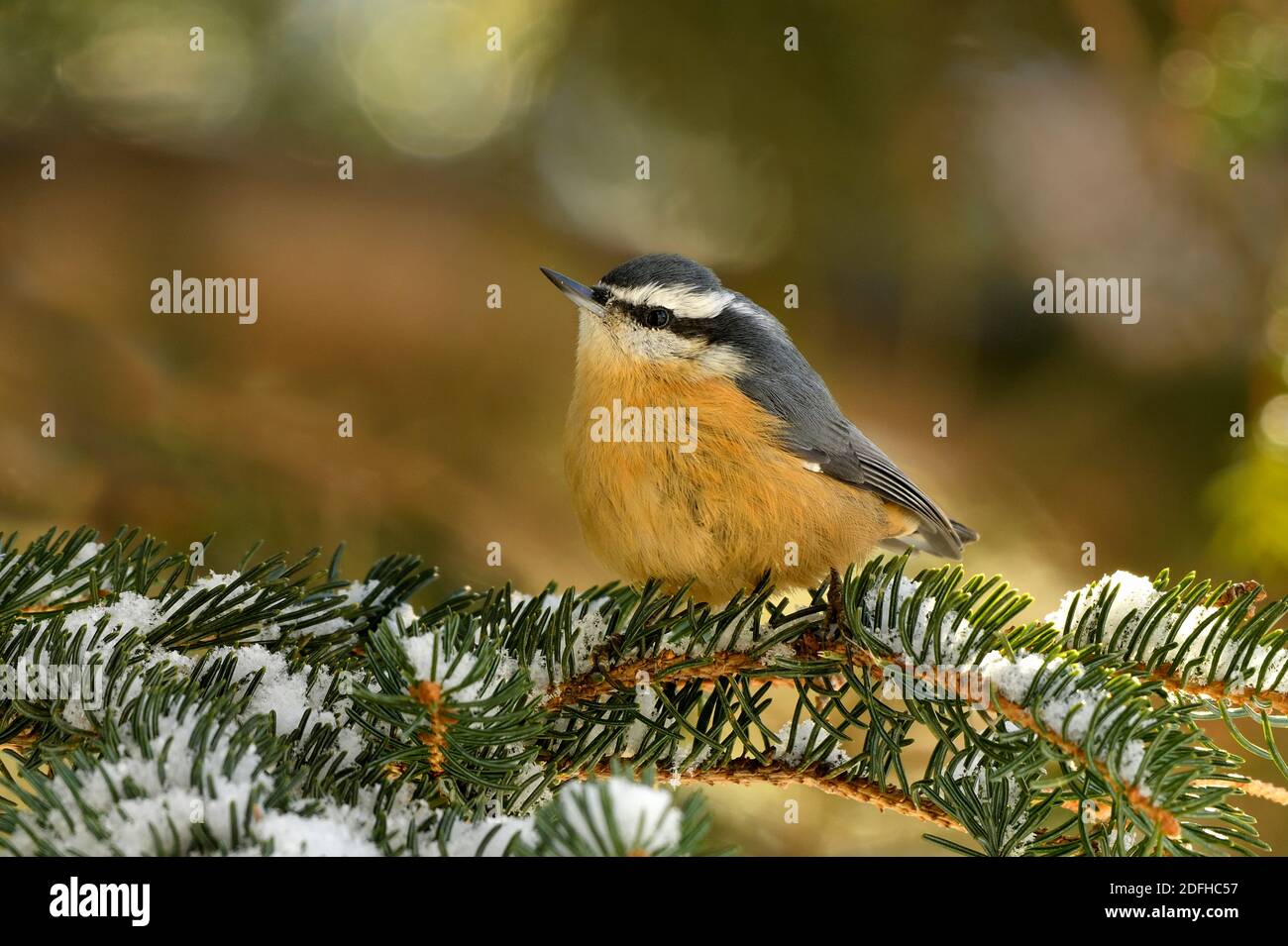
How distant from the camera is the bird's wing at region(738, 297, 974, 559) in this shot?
7.57 ft

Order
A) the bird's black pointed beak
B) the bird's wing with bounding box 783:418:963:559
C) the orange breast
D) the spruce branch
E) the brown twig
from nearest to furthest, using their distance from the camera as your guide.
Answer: the spruce branch < the brown twig < the orange breast < the bird's wing with bounding box 783:418:963:559 < the bird's black pointed beak

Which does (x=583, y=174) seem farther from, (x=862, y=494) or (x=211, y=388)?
(x=862, y=494)

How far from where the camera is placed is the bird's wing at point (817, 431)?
2.31m

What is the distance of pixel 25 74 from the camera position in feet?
9.47

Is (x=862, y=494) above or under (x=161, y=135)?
under

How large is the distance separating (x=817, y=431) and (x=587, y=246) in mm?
1411

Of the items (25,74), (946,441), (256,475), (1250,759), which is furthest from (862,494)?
(25,74)

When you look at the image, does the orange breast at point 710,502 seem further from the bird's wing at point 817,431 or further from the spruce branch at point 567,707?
the spruce branch at point 567,707

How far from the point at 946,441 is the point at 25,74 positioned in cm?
278

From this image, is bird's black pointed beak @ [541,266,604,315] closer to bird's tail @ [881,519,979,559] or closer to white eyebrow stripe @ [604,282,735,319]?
white eyebrow stripe @ [604,282,735,319]

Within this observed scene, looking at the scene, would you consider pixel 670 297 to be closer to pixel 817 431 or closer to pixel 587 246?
pixel 817 431

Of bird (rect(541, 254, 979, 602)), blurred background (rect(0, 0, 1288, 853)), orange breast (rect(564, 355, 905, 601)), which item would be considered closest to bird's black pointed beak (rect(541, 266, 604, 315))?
bird (rect(541, 254, 979, 602))

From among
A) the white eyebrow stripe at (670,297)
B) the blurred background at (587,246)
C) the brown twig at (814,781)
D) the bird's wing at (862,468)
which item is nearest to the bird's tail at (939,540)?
the bird's wing at (862,468)

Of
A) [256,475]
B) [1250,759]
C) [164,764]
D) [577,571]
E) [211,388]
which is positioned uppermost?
[211,388]
